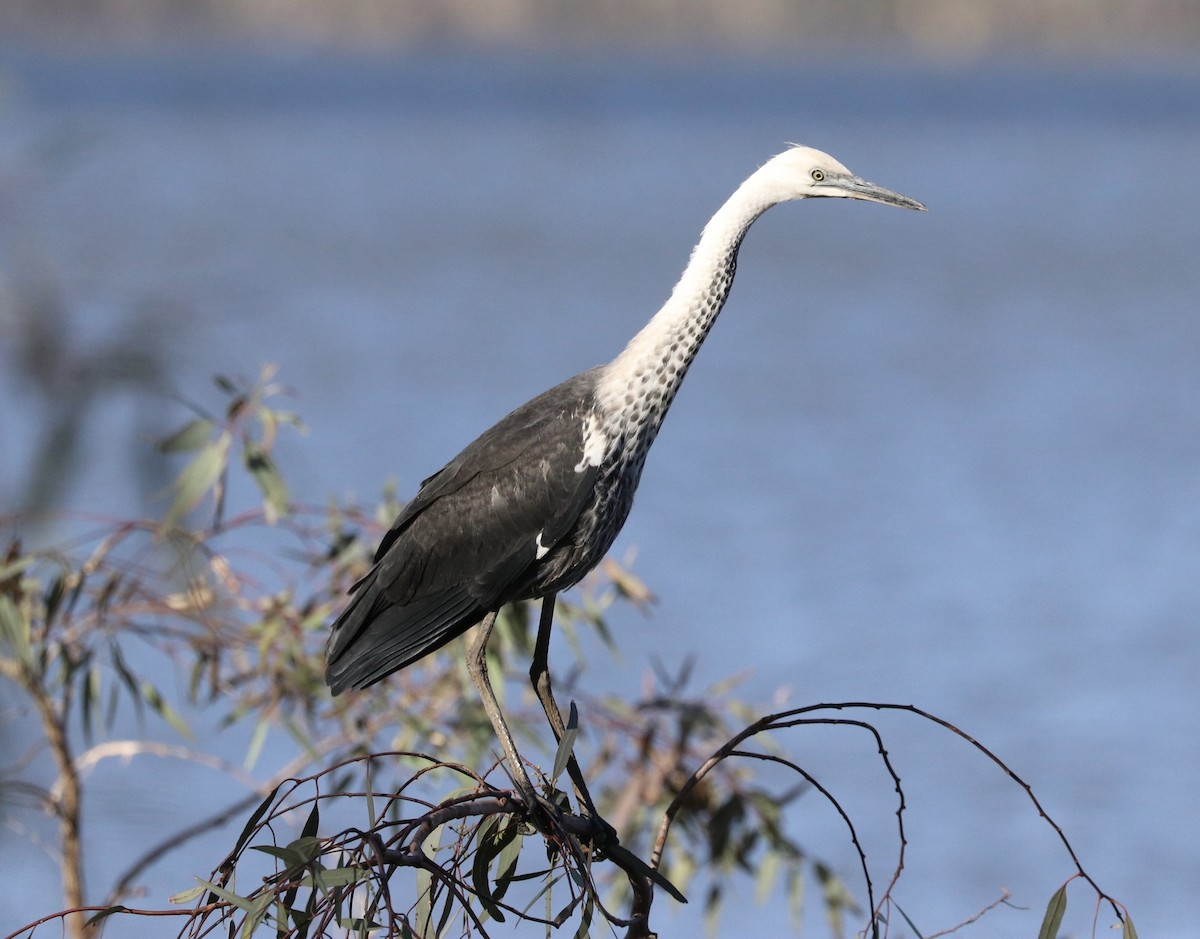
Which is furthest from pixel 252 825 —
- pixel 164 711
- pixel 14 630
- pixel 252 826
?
pixel 164 711

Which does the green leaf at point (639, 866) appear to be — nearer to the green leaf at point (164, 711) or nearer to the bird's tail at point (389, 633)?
the bird's tail at point (389, 633)

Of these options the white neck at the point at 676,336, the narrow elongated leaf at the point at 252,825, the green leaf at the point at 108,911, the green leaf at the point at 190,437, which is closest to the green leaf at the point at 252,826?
the narrow elongated leaf at the point at 252,825

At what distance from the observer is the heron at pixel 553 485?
274 centimetres

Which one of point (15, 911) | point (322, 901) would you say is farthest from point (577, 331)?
point (322, 901)

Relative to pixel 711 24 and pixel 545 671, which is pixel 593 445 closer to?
pixel 545 671

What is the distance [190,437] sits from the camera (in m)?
3.29

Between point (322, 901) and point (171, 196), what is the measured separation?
19304 millimetres

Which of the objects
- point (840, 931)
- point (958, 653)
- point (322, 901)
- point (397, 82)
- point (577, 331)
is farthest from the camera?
point (397, 82)

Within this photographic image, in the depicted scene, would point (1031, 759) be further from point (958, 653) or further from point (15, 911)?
point (15, 911)

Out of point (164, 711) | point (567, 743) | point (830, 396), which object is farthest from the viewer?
point (830, 396)

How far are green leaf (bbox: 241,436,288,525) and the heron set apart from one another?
0.56 meters

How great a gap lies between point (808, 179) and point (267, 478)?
1.27 metres

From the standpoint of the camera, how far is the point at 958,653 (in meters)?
7.74

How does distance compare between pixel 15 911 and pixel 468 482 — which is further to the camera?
pixel 15 911
